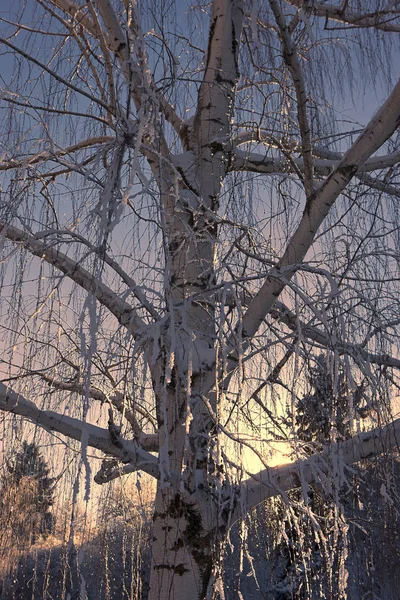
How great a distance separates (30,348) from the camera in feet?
7.10

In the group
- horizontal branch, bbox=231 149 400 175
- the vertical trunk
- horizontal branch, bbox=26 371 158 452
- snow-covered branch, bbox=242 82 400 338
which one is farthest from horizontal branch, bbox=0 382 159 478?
horizontal branch, bbox=231 149 400 175

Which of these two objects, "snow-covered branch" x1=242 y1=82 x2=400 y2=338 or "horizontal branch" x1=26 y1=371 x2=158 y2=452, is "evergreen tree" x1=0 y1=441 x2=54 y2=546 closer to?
"horizontal branch" x1=26 y1=371 x2=158 y2=452

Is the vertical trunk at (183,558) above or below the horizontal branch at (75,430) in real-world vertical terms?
below

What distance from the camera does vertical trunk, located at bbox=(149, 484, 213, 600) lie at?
92.7 inches

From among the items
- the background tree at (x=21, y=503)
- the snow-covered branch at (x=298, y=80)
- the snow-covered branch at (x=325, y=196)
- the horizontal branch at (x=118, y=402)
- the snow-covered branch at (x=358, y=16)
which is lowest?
the background tree at (x=21, y=503)

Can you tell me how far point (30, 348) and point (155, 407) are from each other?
1.72 ft

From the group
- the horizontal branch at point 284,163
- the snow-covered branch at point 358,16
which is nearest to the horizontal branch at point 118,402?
the horizontal branch at point 284,163

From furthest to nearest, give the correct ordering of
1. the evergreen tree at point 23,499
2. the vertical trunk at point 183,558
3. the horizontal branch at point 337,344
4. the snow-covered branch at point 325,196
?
the evergreen tree at point 23,499
the vertical trunk at point 183,558
the snow-covered branch at point 325,196
the horizontal branch at point 337,344

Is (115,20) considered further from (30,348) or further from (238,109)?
(30,348)

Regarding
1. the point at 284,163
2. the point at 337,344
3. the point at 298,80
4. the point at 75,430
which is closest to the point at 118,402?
the point at 75,430

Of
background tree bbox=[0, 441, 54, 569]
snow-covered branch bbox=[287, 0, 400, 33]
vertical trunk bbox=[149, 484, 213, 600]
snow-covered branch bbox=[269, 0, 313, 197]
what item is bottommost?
vertical trunk bbox=[149, 484, 213, 600]

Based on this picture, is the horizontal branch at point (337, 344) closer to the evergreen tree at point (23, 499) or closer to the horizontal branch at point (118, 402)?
the horizontal branch at point (118, 402)

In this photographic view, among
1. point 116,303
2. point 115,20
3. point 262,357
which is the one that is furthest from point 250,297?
point 115,20

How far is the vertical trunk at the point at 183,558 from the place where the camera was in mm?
2354
